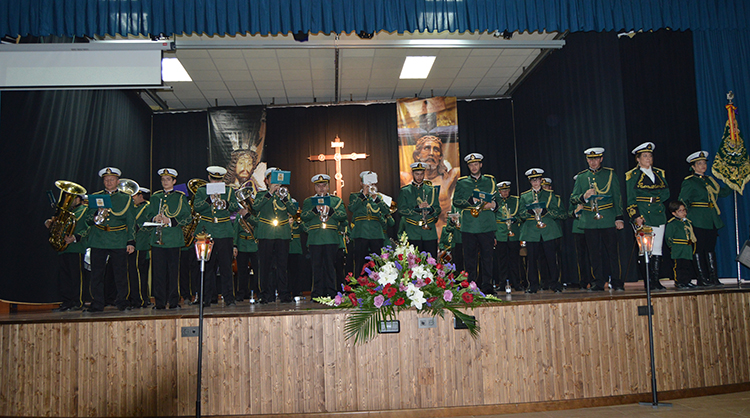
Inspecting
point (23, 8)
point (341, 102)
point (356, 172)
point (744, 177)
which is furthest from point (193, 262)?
point (744, 177)

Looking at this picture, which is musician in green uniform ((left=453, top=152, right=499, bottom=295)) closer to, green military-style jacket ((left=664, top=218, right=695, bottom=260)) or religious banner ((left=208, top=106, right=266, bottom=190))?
green military-style jacket ((left=664, top=218, right=695, bottom=260))

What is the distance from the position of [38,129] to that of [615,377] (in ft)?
26.3

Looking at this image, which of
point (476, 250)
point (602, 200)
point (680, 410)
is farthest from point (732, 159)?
point (680, 410)

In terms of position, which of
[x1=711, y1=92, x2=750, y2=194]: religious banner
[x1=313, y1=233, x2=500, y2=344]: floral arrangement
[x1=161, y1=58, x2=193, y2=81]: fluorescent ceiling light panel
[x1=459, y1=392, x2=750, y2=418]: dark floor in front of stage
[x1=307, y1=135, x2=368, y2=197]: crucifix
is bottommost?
[x1=459, y1=392, x2=750, y2=418]: dark floor in front of stage

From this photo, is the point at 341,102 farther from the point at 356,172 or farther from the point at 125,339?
the point at 125,339

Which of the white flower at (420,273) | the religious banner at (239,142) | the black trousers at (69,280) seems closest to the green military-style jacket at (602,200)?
the white flower at (420,273)

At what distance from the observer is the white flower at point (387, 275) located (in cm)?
426

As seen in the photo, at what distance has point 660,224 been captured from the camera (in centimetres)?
618

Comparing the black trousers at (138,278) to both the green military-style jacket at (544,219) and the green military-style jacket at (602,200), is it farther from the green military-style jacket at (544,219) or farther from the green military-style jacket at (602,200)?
the green military-style jacket at (602,200)

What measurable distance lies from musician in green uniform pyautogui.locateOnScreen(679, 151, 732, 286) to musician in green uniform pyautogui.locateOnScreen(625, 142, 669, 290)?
1.30ft

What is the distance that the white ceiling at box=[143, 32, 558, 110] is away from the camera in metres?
9.16

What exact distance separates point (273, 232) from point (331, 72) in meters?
4.96

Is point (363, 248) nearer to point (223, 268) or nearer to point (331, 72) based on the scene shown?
point (223, 268)

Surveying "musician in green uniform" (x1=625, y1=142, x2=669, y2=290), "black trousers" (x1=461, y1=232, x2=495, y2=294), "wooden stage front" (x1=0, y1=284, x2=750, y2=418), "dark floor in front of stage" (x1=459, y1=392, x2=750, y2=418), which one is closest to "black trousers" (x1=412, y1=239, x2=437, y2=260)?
"black trousers" (x1=461, y1=232, x2=495, y2=294)
